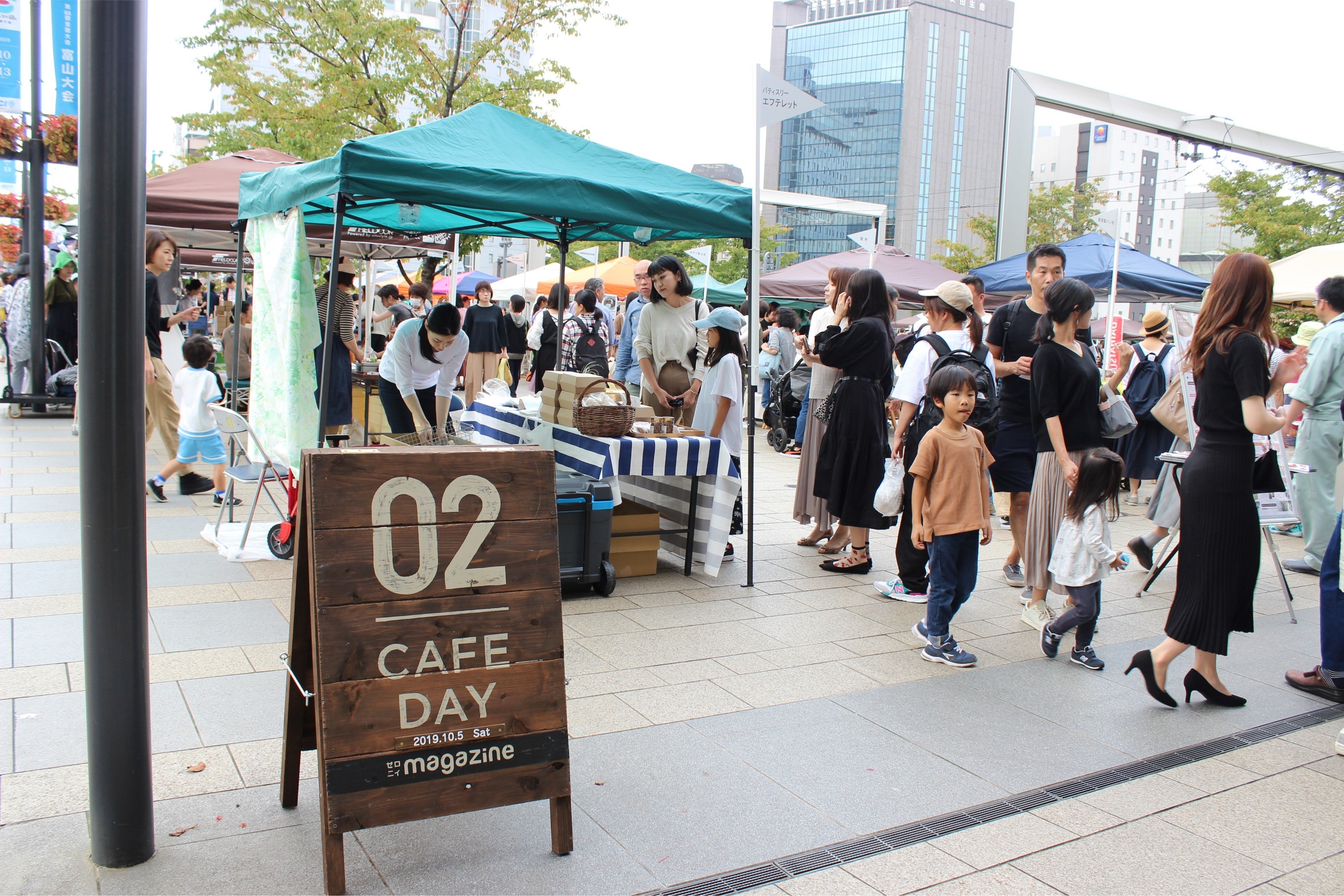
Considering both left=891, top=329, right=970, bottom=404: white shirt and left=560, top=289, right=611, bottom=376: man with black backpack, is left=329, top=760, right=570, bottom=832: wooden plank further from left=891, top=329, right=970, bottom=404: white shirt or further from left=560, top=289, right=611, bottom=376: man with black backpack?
left=560, top=289, right=611, bottom=376: man with black backpack

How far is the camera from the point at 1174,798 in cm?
327

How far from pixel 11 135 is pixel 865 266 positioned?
10535 mm

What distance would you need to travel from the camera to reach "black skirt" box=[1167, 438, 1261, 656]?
3.94 meters

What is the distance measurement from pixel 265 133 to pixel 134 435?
2075 centimetres

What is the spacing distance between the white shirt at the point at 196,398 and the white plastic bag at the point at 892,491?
4674 millimetres

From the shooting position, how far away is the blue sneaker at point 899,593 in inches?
224

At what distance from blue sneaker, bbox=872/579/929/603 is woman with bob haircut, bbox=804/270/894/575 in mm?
411

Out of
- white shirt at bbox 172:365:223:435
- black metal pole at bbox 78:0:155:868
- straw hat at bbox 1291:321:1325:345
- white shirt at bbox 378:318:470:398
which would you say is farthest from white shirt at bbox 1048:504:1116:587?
white shirt at bbox 172:365:223:435

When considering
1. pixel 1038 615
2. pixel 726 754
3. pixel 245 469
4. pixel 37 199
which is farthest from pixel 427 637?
pixel 37 199

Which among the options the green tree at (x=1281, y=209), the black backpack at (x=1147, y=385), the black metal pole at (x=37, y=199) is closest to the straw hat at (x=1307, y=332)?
the black backpack at (x=1147, y=385)

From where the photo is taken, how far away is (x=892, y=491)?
5.24 metres

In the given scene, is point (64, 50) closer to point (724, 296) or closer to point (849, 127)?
point (724, 296)

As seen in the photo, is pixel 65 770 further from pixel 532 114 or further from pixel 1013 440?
pixel 532 114

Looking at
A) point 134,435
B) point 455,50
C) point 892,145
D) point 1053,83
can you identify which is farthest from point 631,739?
point 892,145
